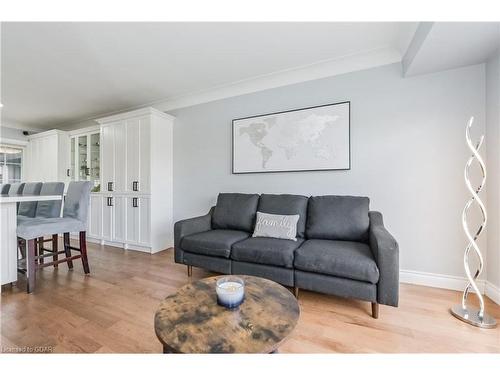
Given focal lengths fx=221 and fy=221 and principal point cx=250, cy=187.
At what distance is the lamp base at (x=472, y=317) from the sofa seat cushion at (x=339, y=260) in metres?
0.69

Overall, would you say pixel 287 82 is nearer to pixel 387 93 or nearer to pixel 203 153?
pixel 387 93

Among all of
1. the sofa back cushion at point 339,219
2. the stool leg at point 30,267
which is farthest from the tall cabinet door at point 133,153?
the sofa back cushion at point 339,219

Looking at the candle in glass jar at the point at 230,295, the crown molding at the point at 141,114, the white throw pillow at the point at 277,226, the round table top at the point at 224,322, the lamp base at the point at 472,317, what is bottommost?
the lamp base at the point at 472,317

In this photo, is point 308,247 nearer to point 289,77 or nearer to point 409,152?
point 409,152

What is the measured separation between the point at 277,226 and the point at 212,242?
0.68 meters

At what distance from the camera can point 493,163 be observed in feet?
6.25

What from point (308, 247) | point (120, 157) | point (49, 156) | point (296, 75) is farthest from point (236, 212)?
point (49, 156)

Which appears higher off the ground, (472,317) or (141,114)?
(141,114)

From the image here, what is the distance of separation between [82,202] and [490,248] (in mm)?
4092

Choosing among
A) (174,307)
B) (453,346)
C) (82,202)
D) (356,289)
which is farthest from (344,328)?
(82,202)

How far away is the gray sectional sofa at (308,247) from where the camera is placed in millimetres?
1611

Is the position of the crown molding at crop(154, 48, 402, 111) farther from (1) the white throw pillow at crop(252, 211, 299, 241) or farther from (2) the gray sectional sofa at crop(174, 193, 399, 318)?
(1) the white throw pillow at crop(252, 211, 299, 241)

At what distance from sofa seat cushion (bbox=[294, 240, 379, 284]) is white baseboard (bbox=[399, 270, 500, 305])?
746mm

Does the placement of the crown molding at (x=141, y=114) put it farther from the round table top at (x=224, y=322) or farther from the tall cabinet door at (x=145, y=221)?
the round table top at (x=224, y=322)
